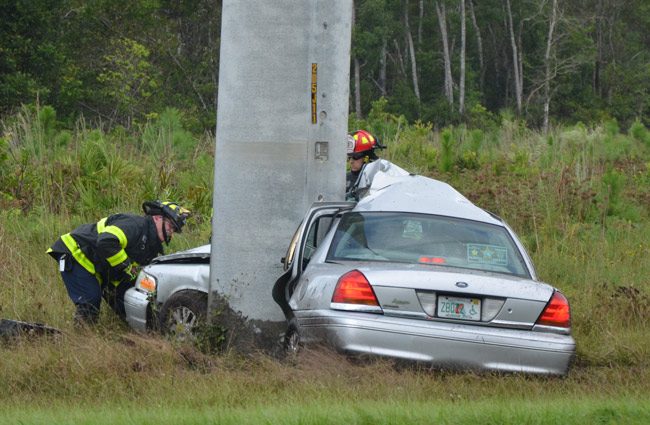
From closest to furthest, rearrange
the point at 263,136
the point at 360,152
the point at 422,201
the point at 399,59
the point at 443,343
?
the point at 443,343, the point at 422,201, the point at 263,136, the point at 360,152, the point at 399,59

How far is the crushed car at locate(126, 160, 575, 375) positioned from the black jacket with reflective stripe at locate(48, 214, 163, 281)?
2.03 m

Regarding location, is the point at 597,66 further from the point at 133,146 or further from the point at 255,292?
the point at 255,292

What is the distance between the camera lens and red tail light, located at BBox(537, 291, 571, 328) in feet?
26.0

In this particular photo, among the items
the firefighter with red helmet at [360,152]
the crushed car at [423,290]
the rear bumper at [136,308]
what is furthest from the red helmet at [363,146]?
the crushed car at [423,290]

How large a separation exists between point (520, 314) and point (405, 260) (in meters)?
0.95

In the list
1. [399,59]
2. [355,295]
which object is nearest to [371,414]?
[355,295]

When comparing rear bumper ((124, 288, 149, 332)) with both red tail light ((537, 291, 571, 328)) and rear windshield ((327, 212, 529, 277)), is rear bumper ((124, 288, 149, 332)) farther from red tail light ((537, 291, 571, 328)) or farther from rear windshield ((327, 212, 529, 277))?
red tail light ((537, 291, 571, 328))

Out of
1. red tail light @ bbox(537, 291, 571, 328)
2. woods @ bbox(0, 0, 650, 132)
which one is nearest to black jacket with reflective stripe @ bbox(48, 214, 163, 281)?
red tail light @ bbox(537, 291, 571, 328)

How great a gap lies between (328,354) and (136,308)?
3384 millimetres

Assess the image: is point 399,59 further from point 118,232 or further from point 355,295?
point 355,295

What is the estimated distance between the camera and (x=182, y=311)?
1014cm

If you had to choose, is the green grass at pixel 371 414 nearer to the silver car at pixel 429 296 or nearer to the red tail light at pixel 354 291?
the silver car at pixel 429 296

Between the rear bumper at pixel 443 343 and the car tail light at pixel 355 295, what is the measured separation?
5 cm

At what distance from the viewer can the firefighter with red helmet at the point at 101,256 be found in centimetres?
1078
